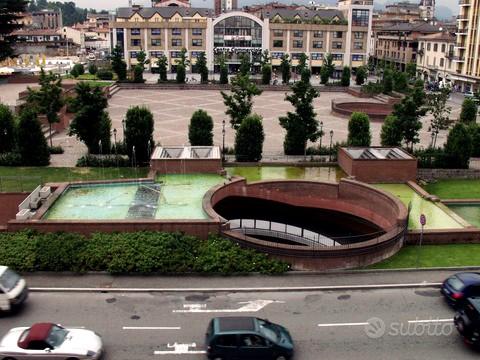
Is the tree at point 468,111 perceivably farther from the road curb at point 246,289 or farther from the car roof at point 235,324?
the car roof at point 235,324

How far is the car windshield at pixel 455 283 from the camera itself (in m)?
20.6

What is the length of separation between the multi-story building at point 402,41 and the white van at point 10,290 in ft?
328

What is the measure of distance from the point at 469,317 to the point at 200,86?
6705cm

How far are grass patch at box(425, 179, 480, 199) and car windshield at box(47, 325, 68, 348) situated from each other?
24.5 meters

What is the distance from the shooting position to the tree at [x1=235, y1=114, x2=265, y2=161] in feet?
124

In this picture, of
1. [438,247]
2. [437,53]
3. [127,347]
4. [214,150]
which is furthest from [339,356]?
[437,53]

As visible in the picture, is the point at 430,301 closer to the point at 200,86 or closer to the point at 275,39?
the point at 200,86

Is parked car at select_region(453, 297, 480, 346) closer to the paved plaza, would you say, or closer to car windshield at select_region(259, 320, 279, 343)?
car windshield at select_region(259, 320, 279, 343)

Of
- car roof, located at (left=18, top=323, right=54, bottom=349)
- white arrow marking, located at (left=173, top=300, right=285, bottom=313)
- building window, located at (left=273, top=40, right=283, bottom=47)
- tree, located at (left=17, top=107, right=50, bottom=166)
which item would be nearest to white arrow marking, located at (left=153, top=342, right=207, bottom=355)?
white arrow marking, located at (left=173, top=300, right=285, bottom=313)

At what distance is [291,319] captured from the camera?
64.8 ft

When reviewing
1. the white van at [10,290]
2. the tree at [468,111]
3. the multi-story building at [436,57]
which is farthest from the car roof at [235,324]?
the multi-story building at [436,57]

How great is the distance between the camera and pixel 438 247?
26281mm

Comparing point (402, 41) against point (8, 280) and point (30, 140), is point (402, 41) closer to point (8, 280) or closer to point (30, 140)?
point (30, 140)

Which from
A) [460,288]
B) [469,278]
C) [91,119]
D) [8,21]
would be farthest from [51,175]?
[8,21]
